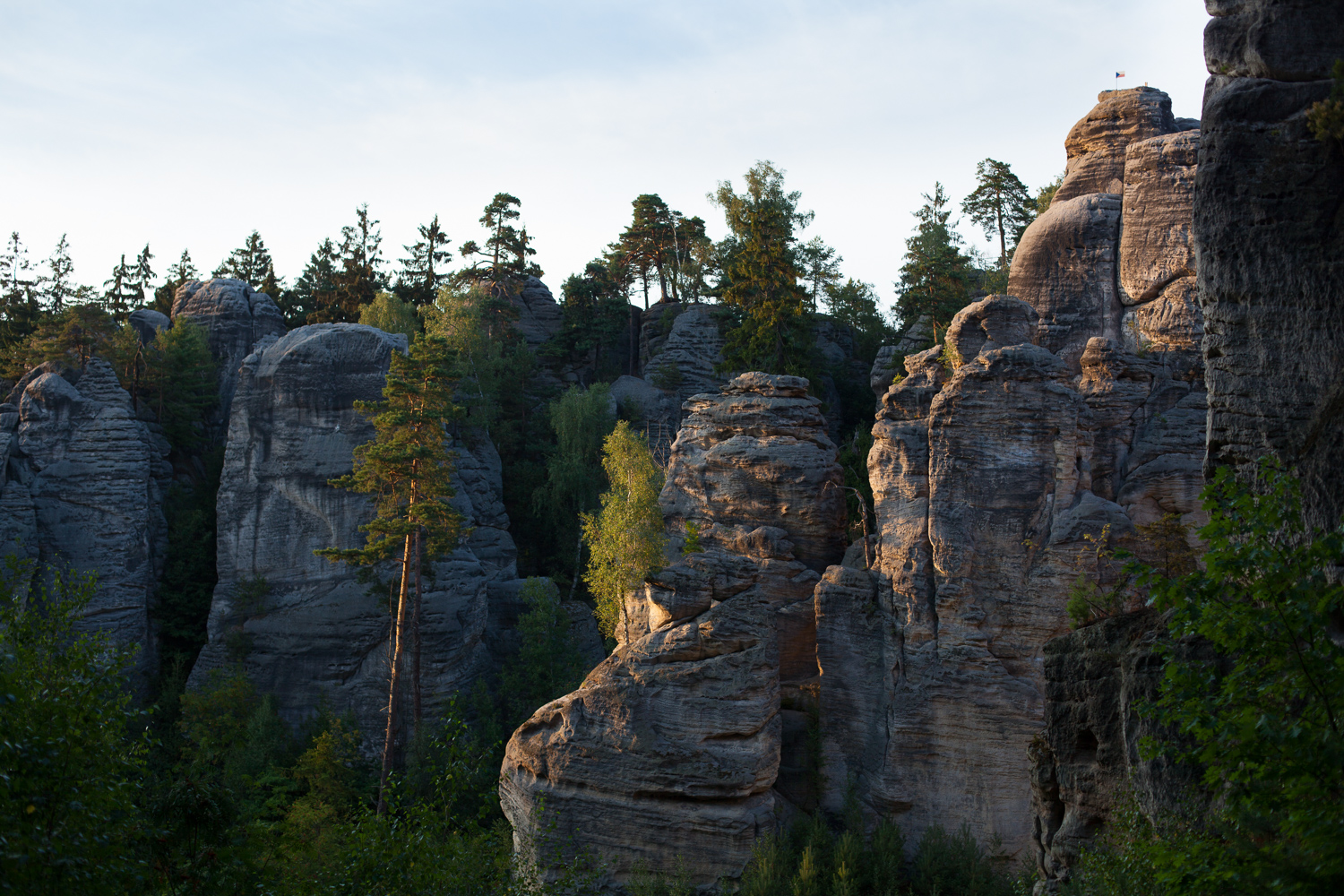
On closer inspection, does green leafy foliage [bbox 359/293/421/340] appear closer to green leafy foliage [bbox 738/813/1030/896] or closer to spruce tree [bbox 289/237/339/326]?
spruce tree [bbox 289/237/339/326]

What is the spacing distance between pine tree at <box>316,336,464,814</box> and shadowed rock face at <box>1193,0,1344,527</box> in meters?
22.1

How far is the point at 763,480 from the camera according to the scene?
2920cm

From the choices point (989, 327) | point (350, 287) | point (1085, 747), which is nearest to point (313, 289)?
point (350, 287)

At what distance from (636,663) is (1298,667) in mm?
16414

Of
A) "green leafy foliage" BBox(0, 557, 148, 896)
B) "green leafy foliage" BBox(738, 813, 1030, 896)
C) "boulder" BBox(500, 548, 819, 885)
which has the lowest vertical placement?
"green leafy foliage" BBox(738, 813, 1030, 896)

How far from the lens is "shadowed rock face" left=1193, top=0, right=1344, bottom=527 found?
34.0ft

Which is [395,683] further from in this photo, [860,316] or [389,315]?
[860,316]

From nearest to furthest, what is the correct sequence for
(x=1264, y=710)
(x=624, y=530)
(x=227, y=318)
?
(x=1264, y=710), (x=624, y=530), (x=227, y=318)

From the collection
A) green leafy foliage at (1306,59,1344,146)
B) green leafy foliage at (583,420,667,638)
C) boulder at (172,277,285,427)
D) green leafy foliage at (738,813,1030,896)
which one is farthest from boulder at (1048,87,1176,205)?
boulder at (172,277,285,427)

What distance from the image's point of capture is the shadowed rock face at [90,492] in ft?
108

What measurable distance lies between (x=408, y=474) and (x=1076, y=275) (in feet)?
74.6

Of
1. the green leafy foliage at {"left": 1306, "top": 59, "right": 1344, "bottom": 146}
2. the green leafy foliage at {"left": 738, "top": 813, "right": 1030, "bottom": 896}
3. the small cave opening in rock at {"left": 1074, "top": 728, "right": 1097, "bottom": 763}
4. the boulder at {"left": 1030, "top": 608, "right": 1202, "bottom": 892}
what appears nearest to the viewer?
the green leafy foliage at {"left": 1306, "top": 59, "right": 1344, "bottom": 146}

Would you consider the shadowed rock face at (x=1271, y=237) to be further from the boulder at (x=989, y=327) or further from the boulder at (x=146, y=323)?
the boulder at (x=146, y=323)

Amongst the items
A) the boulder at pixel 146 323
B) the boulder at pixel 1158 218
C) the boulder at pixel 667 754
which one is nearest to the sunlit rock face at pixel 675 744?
the boulder at pixel 667 754
